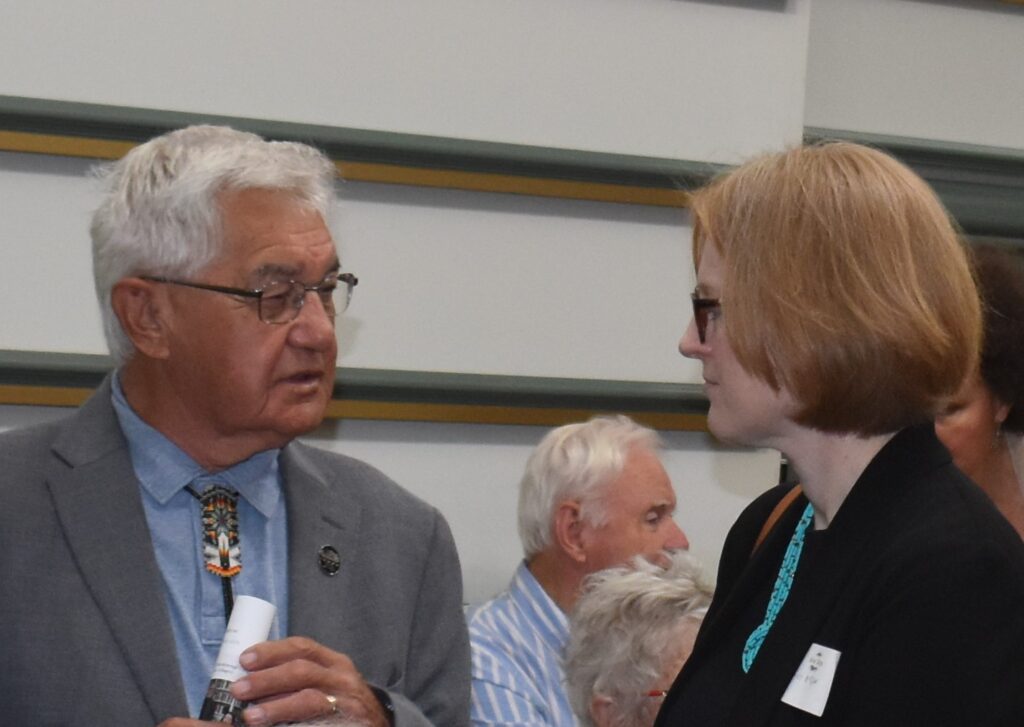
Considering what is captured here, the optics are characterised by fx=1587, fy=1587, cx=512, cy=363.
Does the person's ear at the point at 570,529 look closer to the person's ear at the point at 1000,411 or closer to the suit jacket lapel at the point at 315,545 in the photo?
the person's ear at the point at 1000,411

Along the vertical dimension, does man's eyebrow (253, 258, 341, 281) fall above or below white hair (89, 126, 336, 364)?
Result: below

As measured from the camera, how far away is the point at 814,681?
1.49 meters

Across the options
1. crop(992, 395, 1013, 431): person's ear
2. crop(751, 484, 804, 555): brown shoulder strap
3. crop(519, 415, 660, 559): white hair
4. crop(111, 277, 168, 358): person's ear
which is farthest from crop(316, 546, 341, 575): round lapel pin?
crop(992, 395, 1013, 431): person's ear

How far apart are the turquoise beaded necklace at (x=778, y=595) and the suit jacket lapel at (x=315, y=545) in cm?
57

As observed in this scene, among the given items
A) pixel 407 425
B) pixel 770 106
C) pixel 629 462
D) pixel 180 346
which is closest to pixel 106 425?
pixel 180 346

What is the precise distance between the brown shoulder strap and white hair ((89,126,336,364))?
0.72 meters

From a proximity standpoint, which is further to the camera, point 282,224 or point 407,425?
point 407,425

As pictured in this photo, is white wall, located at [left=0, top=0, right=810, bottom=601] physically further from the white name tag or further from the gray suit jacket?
the white name tag

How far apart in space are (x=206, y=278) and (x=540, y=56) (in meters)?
1.28

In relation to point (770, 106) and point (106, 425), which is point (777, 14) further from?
point (106, 425)


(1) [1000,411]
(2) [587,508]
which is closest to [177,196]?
(2) [587,508]

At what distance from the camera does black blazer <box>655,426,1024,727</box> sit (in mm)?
1407

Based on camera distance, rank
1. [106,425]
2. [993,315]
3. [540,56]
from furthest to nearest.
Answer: [540,56] < [993,315] < [106,425]

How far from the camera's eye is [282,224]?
204 centimetres
